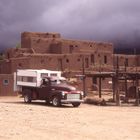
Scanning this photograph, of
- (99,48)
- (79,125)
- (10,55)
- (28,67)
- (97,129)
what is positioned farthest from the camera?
(99,48)

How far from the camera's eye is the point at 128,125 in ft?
60.1

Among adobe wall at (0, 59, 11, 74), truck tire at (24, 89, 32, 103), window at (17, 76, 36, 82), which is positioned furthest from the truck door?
adobe wall at (0, 59, 11, 74)

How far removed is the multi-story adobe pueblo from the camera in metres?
54.1

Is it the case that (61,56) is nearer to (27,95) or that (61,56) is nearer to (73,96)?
(27,95)

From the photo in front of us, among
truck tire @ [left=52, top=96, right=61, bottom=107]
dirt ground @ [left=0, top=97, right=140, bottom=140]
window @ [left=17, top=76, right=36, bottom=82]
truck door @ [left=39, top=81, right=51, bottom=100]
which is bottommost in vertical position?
dirt ground @ [left=0, top=97, right=140, bottom=140]

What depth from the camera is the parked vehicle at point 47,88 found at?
29094 millimetres

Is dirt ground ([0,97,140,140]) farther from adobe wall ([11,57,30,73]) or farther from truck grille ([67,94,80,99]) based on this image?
adobe wall ([11,57,30,73])

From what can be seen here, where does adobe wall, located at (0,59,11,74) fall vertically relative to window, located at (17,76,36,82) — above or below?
above

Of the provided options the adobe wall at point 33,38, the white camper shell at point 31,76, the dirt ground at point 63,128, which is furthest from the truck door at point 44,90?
the adobe wall at point 33,38

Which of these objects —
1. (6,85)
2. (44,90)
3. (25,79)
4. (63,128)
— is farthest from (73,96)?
(6,85)

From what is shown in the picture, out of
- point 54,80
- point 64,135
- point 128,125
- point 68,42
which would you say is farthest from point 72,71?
point 64,135

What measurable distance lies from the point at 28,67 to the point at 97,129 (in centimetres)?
3681

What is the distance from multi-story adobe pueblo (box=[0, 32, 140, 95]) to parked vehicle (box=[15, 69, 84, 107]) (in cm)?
1919

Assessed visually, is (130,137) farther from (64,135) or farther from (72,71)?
(72,71)
